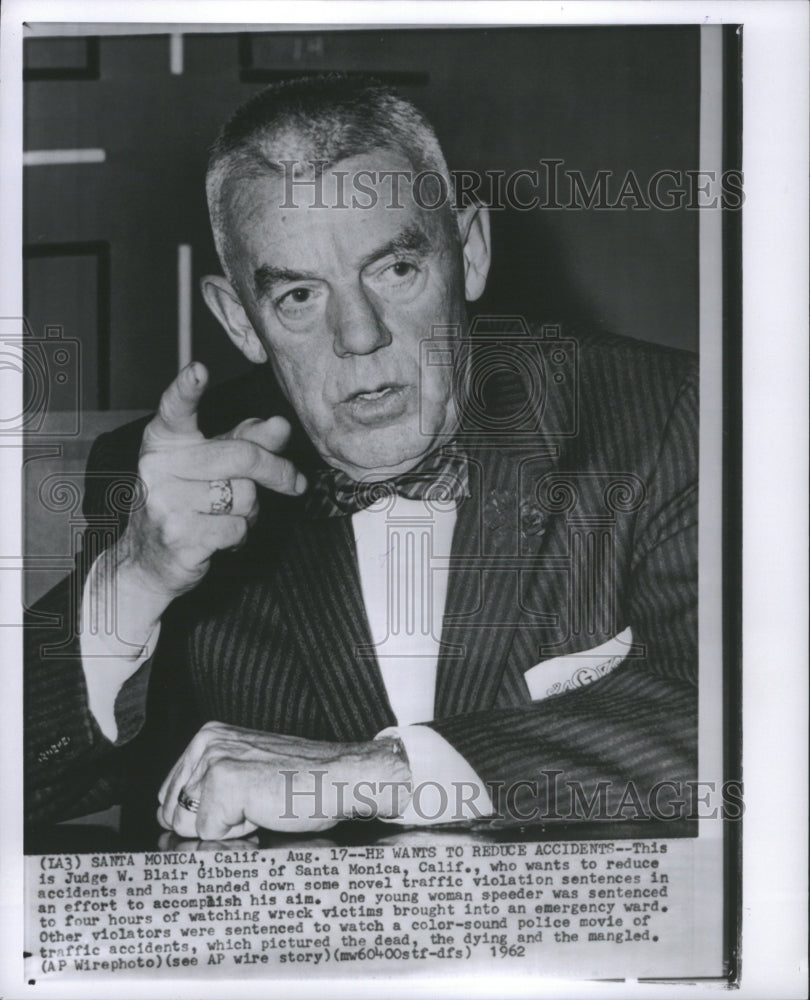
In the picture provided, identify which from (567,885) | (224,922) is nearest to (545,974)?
(567,885)

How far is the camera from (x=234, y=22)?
4.21 ft

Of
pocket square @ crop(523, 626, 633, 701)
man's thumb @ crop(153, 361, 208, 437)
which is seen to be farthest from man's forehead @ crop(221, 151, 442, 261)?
pocket square @ crop(523, 626, 633, 701)

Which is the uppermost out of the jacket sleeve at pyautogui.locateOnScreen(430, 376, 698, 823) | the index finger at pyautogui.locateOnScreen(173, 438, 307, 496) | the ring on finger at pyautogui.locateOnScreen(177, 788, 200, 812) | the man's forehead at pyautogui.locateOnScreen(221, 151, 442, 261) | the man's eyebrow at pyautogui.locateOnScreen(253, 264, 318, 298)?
the man's forehead at pyautogui.locateOnScreen(221, 151, 442, 261)

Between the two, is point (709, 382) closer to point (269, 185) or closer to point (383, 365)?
point (383, 365)

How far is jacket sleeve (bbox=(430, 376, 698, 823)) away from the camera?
127cm

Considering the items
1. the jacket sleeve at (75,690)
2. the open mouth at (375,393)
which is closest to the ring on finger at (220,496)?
the jacket sleeve at (75,690)

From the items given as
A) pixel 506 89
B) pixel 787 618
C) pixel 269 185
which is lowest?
pixel 787 618

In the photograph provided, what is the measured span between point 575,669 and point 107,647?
617 mm

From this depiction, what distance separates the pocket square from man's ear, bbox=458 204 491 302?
0.49 metres

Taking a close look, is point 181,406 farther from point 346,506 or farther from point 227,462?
point 346,506

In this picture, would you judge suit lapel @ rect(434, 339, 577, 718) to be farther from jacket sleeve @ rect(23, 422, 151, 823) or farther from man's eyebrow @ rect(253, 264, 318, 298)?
jacket sleeve @ rect(23, 422, 151, 823)

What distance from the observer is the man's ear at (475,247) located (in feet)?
4.19

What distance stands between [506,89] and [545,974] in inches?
46.6

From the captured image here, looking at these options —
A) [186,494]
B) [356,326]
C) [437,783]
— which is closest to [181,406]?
[186,494]
